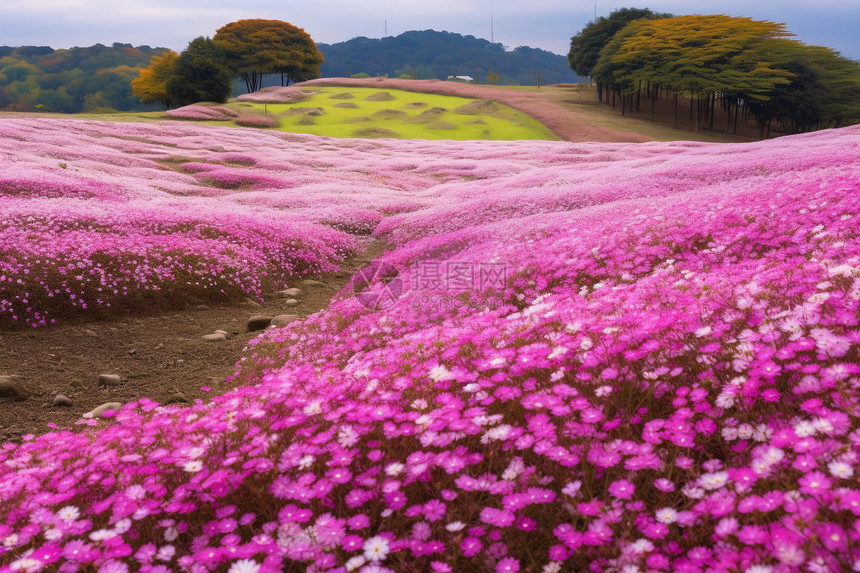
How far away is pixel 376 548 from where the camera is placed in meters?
2.63

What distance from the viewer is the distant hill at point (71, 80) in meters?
131

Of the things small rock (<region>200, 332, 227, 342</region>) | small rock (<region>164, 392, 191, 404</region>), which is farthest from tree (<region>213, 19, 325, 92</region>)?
small rock (<region>164, 392, 191, 404</region>)

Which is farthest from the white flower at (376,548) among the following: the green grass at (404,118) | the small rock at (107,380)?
the green grass at (404,118)

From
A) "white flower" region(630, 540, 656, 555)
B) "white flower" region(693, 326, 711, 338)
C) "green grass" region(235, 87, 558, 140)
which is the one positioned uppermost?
"green grass" region(235, 87, 558, 140)

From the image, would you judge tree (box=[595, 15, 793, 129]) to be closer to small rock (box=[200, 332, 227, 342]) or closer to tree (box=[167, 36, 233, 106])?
tree (box=[167, 36, 233, 106])

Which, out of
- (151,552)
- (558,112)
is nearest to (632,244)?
(151,552)

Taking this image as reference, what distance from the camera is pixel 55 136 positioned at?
33.7m

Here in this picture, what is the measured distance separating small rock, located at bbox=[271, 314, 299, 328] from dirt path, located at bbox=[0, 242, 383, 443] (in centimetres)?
55

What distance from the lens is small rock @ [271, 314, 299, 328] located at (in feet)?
33.9

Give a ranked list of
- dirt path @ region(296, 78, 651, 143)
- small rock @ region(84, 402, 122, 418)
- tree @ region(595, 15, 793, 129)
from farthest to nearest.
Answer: tree @ region(595, 15, 793, 129)
dirt path @ region(296, 78, 651, 143)
small rock @ region(84, 402, 122, 418)

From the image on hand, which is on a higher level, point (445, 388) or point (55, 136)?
point (55, 136)

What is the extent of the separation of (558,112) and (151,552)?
65146 mm

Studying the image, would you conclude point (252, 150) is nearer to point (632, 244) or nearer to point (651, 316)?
point (632, 244)

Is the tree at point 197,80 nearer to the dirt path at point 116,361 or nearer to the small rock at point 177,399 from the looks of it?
the dirt path at point 116,361
